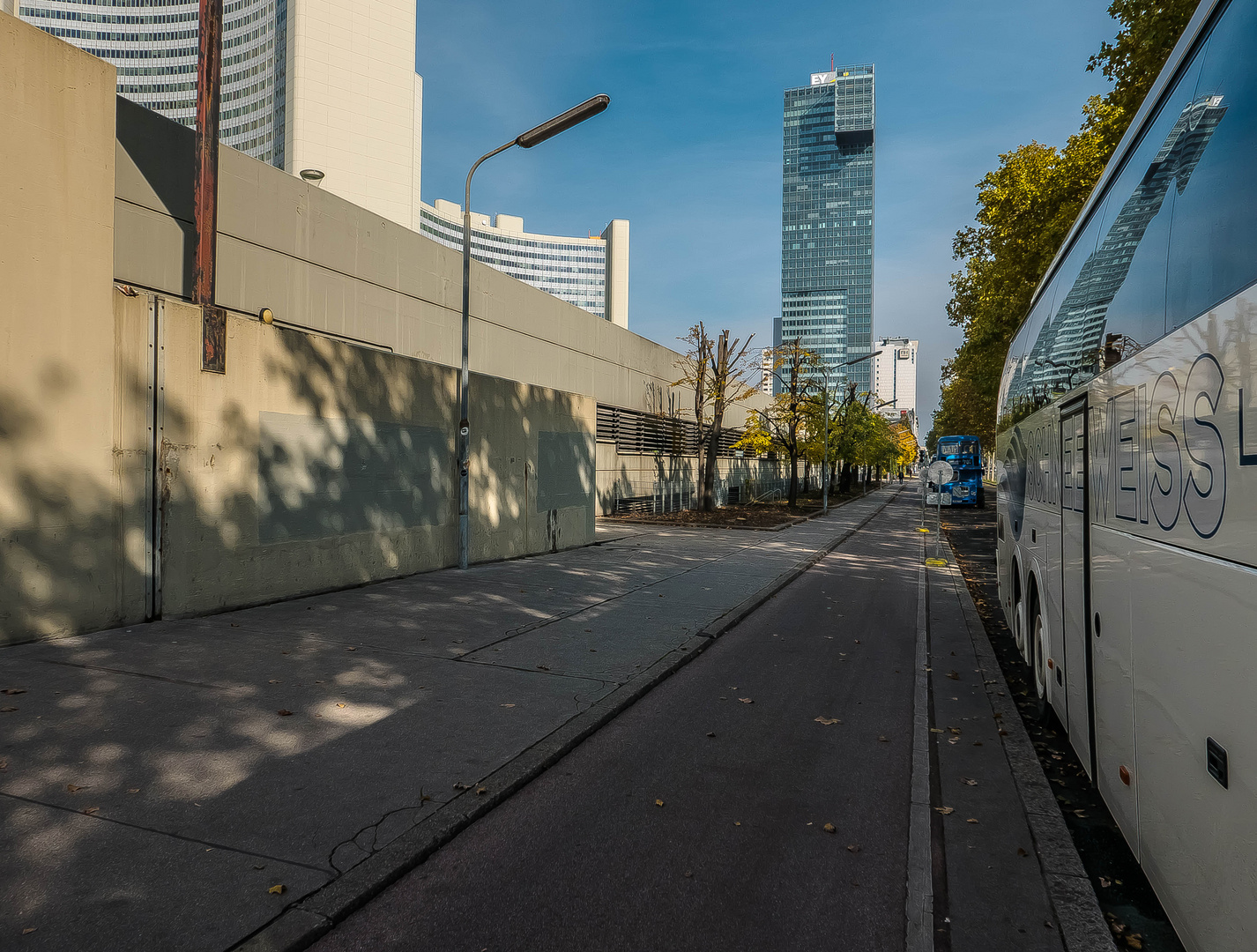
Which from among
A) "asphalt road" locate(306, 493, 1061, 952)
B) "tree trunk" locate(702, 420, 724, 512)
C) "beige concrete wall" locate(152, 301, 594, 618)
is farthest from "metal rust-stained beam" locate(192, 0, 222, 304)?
"tree trunk" locate(702, 420, 724, 512)

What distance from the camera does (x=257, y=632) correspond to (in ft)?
26.3

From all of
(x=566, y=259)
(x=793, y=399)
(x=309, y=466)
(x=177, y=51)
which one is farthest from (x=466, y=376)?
(x=566, y=259)

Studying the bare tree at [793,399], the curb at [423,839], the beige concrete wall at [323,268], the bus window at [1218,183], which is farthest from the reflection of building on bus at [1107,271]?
the bare tree at [793,399]

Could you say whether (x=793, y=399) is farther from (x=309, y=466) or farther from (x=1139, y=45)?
(x=309, y=466)

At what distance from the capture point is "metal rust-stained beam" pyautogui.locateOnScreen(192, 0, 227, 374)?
8867 millimetres

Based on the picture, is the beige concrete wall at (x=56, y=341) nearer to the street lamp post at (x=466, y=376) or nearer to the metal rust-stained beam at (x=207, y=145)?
the metal rust-stained beam at (x=207, y=145)

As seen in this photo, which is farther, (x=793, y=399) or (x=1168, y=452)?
(x=793, y=399)

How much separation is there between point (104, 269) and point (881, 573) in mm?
13543

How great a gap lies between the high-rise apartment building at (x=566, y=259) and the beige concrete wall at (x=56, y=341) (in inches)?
5435

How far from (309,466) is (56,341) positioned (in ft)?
10.9

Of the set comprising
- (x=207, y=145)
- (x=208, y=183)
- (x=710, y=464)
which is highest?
(x=207, y=145)

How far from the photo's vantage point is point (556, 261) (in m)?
160

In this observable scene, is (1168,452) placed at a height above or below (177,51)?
below

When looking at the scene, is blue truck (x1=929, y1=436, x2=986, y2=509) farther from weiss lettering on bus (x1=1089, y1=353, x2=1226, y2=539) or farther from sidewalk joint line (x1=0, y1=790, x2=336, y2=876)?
sidewalk joint line (x1=0, y1=790, x2=336, y2=876)
